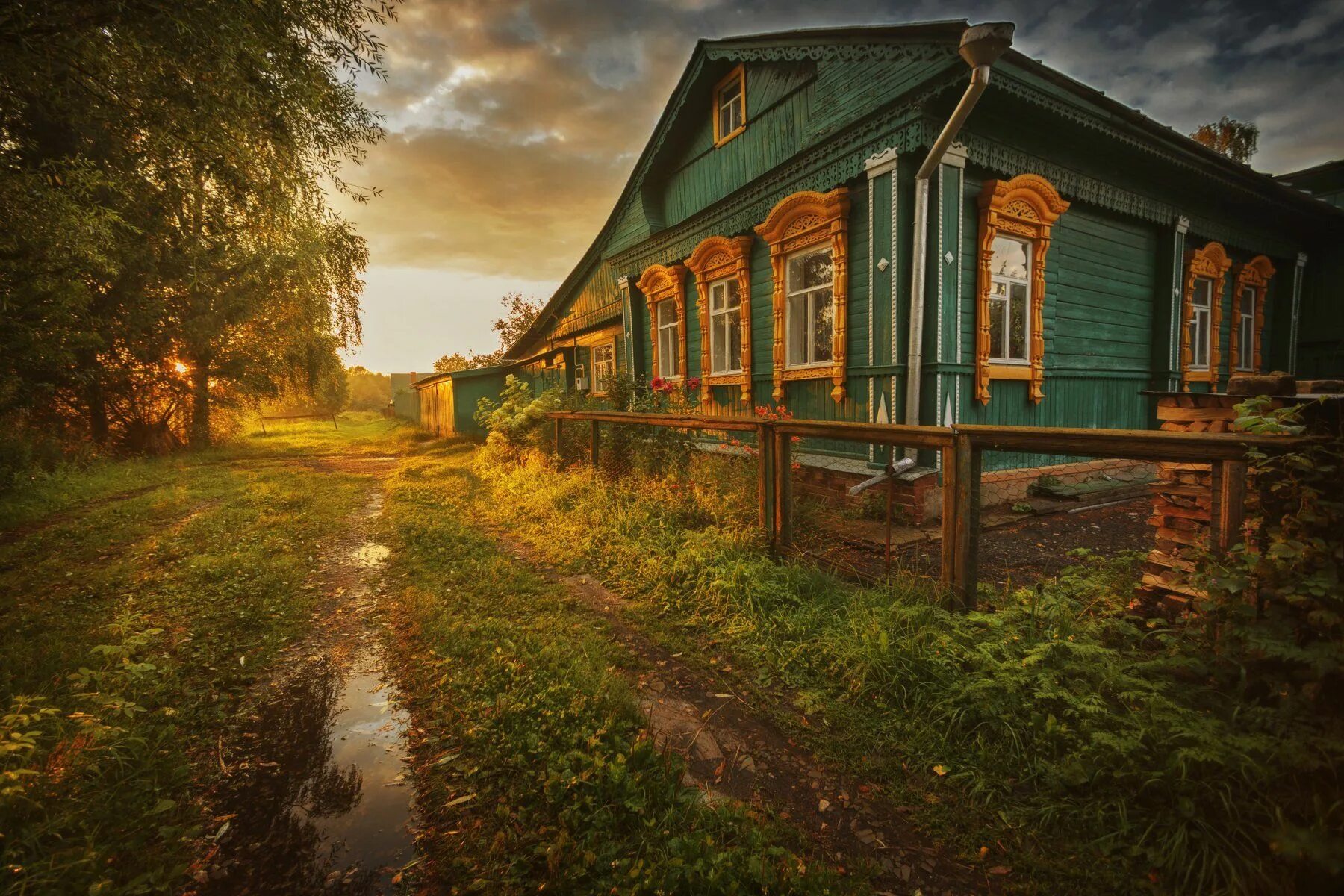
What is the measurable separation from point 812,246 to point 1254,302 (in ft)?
35.2

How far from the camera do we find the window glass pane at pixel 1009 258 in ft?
22.3

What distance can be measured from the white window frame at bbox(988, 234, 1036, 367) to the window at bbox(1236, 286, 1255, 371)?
7.45 metres

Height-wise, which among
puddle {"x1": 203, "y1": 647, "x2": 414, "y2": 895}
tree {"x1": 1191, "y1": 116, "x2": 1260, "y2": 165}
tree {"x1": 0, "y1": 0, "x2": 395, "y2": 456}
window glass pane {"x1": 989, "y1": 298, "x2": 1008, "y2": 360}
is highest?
tree {"x1": 1191, "y1": 116, "x2": 1260, "y2": 165}

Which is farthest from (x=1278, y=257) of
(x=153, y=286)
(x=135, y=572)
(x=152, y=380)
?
(x=152, y=380)

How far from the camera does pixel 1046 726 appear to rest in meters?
2.19

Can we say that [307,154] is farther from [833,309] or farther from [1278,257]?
[1278,257]

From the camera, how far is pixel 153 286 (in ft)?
42.8

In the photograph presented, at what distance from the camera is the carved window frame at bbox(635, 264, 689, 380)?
1023 cm

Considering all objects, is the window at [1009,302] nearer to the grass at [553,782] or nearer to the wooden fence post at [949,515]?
the wooden fence post at [949,515]

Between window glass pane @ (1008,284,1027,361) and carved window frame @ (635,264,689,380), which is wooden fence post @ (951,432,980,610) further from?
carved window frame @ (635,264,689,380)

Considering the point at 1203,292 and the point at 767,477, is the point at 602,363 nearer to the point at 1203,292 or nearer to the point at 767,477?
the point at 767,477

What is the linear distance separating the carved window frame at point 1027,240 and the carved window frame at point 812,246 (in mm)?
Answer: 1620

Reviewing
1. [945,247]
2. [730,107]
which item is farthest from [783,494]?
[730,107]

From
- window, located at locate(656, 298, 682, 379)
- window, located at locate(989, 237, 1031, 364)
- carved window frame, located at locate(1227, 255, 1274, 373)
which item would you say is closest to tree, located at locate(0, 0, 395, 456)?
window, located at locate(656, 298, 682, 379)
